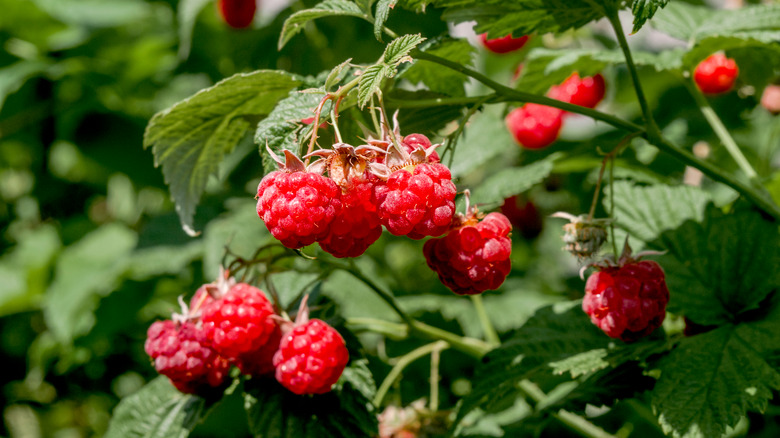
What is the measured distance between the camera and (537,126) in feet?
7.99

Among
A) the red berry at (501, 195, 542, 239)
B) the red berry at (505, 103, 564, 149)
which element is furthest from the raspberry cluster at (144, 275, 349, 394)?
the red berry at (501, 195, 542, 239)

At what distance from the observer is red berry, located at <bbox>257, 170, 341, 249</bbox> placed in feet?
2.80

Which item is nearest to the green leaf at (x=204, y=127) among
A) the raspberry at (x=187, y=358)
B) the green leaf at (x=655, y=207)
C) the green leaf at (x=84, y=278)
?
the raspberry at (x=187, y=358)

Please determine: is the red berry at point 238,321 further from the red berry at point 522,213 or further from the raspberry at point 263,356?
the red berry at point 522,213

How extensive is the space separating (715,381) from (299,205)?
2.40ft

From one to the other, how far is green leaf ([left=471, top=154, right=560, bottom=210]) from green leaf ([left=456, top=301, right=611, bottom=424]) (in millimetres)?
302

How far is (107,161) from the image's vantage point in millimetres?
2947

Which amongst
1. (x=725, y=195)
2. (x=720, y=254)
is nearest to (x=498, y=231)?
(x=720, y=254)

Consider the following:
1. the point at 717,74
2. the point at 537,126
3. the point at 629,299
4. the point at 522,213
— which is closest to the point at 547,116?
the point at 537,126

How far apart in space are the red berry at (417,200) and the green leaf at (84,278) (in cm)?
178

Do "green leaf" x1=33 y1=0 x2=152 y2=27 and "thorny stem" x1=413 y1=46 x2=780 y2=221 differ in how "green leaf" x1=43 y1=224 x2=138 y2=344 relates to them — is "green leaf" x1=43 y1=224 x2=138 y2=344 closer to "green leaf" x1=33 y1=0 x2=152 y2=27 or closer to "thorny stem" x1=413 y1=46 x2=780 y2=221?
"green leaf" x1=33 y1=0 x2=152 y2=27

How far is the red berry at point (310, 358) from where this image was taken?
45.4 inches

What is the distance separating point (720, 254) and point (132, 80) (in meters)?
2.59

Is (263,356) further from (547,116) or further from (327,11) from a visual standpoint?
(547,116)
